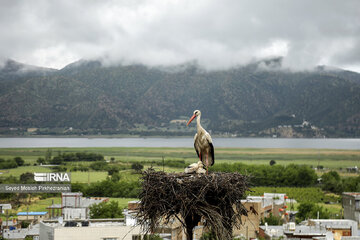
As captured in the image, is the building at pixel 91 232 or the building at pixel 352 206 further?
the building at pixel 352 206

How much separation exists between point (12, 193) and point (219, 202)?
118735 mm

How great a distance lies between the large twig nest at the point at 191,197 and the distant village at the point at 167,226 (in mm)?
2542

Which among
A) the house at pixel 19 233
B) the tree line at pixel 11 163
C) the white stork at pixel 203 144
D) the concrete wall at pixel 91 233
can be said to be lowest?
the house at pixel 19 233

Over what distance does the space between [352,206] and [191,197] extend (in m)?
68.8

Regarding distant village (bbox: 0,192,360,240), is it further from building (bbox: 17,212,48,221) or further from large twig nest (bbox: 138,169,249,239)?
large twig nest (bbox: 138,169,249,239)

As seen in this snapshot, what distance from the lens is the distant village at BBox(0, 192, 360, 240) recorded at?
141 ft

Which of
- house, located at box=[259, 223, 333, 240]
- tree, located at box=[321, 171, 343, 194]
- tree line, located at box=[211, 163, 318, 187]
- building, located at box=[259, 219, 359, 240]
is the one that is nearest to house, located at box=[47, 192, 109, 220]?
building, located at box=[259, 219, 359, 240]

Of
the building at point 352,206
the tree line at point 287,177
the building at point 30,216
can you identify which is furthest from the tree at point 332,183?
the building at point 30,216

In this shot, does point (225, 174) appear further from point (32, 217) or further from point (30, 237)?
point (32, 217)

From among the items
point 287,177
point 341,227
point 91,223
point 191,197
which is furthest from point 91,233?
point 287,177

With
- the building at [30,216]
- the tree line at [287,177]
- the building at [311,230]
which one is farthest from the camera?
the tree line at [287,177]

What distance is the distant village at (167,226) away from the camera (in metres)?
43.0

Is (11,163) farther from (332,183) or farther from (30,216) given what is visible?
(332,183)

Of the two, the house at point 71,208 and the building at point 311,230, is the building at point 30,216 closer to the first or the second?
the house at point 71,208
